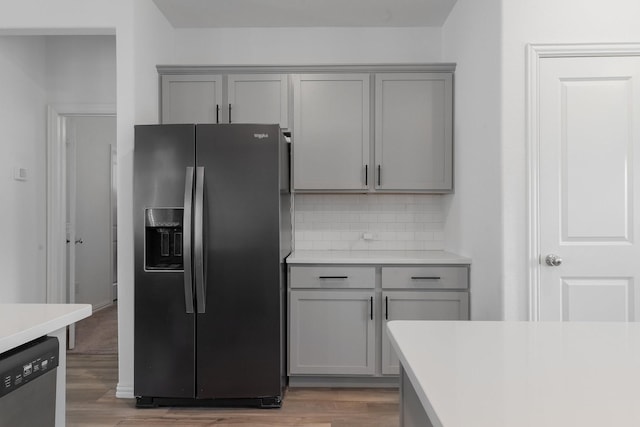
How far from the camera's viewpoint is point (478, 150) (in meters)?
2.84

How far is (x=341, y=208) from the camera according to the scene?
370 centimetres

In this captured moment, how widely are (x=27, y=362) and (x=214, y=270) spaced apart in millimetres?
1536

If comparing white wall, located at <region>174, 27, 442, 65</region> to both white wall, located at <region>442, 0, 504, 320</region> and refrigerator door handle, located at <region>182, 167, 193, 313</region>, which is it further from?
refrigerator door handle, located at <region>182, 167, 193, 313</region>

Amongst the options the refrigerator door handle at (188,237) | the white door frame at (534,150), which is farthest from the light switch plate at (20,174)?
the white door frame at (534,150)

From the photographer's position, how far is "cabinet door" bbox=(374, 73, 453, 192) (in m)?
3.32

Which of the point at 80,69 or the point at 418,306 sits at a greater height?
the point at 80,69

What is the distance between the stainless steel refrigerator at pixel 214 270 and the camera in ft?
9.02

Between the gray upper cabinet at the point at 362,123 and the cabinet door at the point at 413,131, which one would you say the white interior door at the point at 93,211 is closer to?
the gray upper cabinet at the point at 362,123

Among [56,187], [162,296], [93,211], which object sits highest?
[56,187]

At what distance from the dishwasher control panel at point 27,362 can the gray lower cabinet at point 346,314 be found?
181cm

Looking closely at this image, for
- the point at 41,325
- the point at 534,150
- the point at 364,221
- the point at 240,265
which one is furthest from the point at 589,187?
the point at 41,325

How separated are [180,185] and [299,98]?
44.7 inches

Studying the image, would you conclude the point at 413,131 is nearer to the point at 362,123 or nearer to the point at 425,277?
the point at 362,123

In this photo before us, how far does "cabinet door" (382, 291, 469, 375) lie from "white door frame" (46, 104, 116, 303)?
8.84 ft
